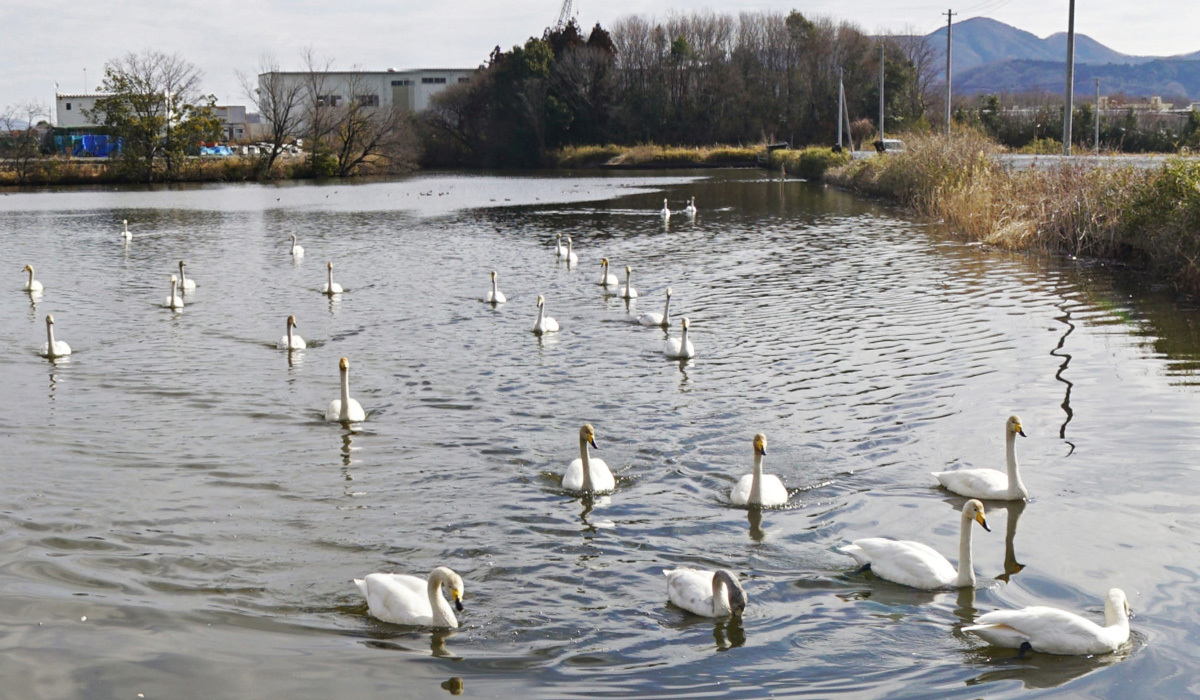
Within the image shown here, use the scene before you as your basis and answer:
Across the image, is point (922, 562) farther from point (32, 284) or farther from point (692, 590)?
point (32, 284)

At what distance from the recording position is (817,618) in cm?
808

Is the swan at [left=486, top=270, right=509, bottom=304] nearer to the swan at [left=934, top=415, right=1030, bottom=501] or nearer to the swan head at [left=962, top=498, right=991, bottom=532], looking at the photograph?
the swan at [left=934, top=415, right=1030, bottom=501]

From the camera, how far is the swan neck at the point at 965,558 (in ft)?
27.6

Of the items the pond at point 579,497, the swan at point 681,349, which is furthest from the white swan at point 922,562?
the swan at point 681,349

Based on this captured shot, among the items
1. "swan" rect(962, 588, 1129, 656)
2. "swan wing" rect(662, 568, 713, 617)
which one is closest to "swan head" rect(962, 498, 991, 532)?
"swan" rect(962, 588, 1129, 656)

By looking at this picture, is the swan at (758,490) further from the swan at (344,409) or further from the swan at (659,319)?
the swan at (659,319)

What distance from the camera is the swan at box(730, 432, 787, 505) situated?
399 inches

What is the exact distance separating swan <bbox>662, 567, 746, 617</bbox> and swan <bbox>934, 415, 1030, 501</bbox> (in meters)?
3.15

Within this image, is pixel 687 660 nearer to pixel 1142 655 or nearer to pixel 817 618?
pixel 817 618

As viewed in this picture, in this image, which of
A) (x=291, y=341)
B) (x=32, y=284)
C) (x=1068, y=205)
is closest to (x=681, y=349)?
(x=291, y=341)

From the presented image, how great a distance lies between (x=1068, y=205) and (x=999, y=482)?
697 inches

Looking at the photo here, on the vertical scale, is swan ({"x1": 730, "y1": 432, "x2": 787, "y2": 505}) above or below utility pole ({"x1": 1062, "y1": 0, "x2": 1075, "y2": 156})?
below

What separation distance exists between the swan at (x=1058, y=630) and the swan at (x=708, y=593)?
5.11 feet

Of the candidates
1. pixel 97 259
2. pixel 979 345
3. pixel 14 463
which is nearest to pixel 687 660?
pixel 14 463
